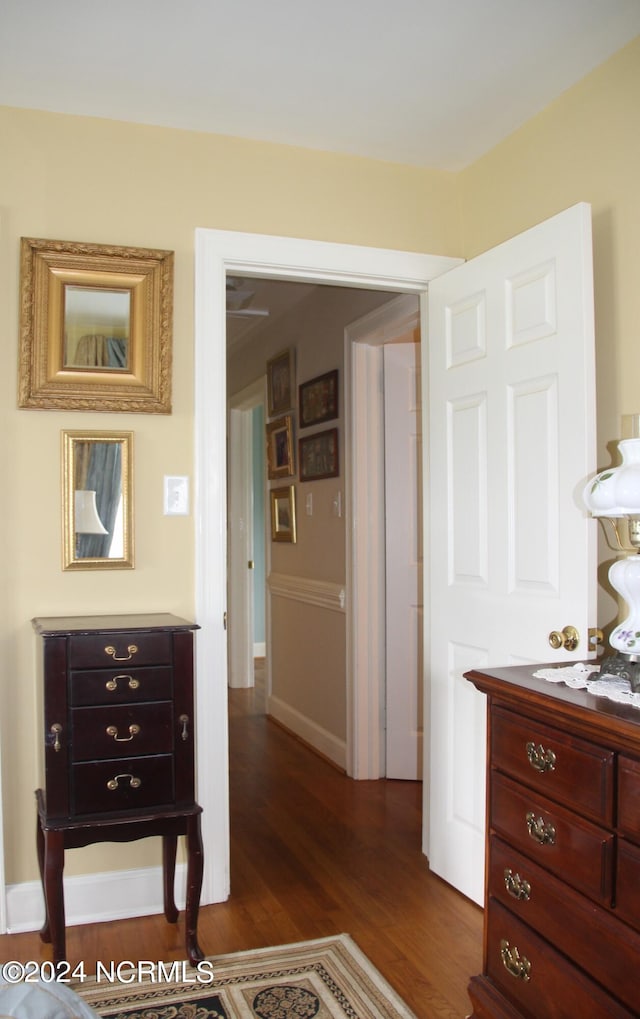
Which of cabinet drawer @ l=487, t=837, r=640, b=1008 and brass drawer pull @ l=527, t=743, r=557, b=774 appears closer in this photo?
cabinet drawer @ l=487, t=837, r=640, b=1008

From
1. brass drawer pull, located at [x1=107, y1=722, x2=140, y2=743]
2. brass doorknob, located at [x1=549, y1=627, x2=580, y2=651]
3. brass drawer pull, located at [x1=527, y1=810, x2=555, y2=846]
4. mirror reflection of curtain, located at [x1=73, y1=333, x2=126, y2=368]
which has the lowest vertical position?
brass drawer pull, located at [x1=527, y1=810, x2=555, y2=846]

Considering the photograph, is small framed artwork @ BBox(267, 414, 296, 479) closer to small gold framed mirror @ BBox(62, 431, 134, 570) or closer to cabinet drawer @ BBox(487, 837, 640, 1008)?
small gold framed mirror @ BBox(62, 431, 134, 570)

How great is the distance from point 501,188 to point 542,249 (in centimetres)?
60

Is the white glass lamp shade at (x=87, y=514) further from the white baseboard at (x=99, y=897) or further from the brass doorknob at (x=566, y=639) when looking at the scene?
the brass doorknob at (x=566, y=639)

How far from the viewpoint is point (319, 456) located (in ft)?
15.0

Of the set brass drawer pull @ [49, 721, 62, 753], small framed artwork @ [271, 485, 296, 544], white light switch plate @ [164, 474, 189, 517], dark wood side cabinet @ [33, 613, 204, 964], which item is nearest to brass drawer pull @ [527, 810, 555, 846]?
dark wood side cabinet @ [33, 613, 204, 964]

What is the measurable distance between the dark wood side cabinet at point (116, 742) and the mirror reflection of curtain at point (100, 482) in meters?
0.38

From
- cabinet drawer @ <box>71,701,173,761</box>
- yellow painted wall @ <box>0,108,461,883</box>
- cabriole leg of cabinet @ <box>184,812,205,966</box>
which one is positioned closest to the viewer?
cabinet drawer @ <box>71,701,173,761</box>

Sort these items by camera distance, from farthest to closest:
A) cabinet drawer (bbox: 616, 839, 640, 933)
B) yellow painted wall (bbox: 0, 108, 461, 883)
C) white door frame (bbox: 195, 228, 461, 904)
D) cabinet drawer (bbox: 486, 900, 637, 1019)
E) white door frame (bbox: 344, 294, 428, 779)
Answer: white door frame (bbox: 344, 294, 428, 779), white door frame (bbox: 195, 228, 461, 904), yellow painted wall (bbox: 0, 108, 461, 883), cabinet drawer (bbox: 486, 900, 637, 1019), cabinet drawer (bbox: 616, 839, 640, 933)

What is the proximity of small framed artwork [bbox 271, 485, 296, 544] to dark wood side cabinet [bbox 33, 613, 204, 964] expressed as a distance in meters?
2.66

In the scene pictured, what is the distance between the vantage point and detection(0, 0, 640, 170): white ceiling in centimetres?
215

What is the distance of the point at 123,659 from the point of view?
7.47ft

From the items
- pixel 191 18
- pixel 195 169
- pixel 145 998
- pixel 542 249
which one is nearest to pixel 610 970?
pixel 145 998

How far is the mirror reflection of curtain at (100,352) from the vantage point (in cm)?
267
